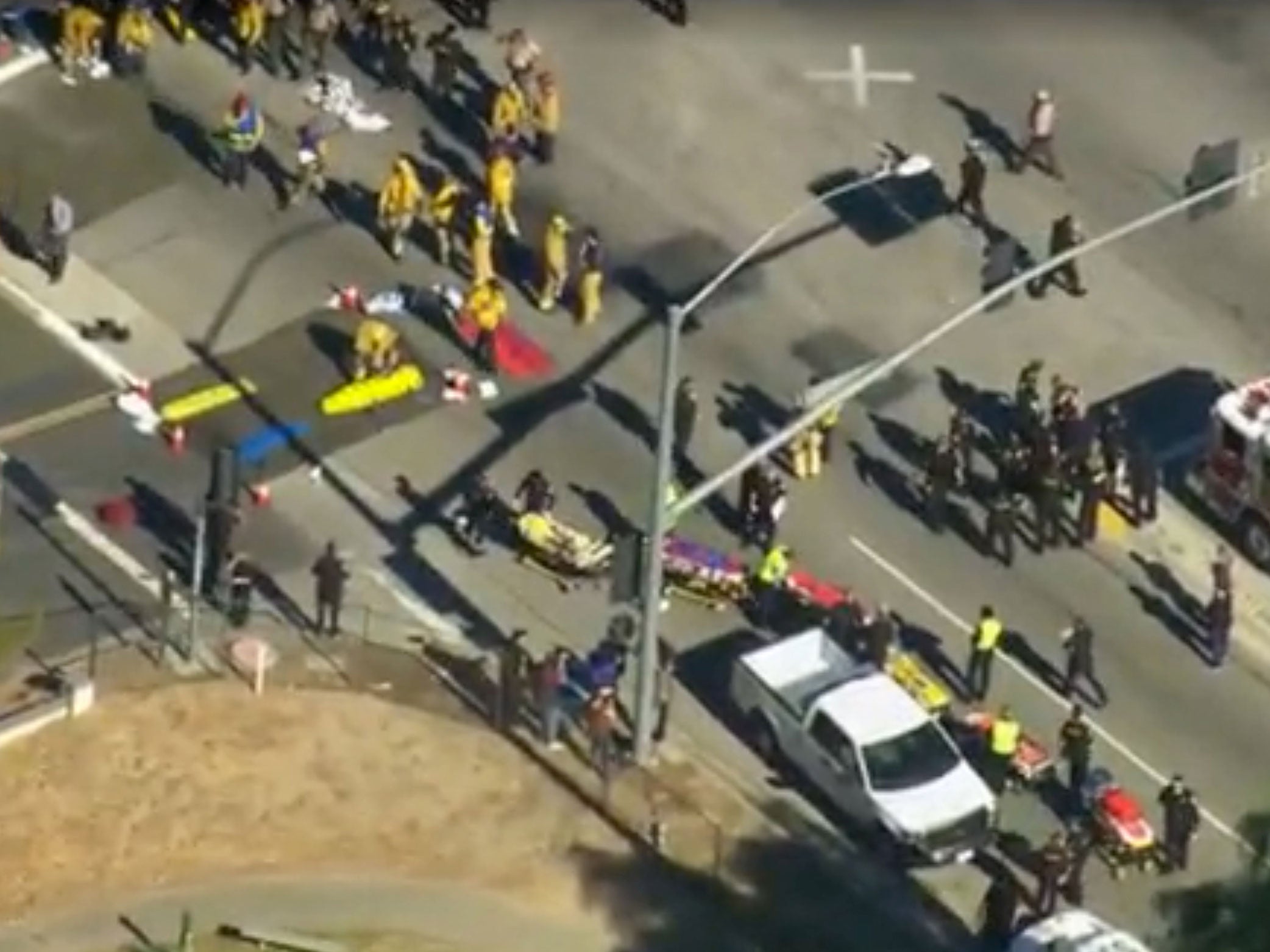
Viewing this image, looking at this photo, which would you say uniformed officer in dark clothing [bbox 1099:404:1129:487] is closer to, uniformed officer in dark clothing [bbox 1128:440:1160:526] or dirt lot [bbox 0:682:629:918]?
uniformed officer in dark clothing [bbox 1128:440:1160:526]

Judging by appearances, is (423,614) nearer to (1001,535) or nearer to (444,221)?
(1001,535)

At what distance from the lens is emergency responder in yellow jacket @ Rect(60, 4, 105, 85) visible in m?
78.4

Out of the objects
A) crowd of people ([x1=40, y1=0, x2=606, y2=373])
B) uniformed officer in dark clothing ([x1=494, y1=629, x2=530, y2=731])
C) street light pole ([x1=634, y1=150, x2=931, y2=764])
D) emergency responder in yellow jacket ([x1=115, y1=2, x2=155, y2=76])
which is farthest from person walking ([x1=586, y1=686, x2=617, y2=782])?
emergency responder in yellow jacket ([x1=115, y1=2, x2=155, y2=76])

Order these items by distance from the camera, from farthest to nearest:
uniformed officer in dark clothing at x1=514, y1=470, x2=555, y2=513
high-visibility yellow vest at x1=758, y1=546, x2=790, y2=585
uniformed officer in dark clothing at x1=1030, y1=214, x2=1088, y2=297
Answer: uniformed officer in dark clothing at x1=1030, y1=214, x2=1088, y2=297 → uniformed officer in dark clothing at x1=514, y1=470, x2=555, y2=513 → high-visibility yellow vest at x1=758, y1=546, x2=790, y2=585

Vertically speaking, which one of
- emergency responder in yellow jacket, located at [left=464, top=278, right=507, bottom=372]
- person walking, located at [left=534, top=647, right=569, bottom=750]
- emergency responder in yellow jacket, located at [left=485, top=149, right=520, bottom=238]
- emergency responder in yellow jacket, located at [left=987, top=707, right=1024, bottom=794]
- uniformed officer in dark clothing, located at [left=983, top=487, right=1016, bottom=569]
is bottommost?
emergency responder in yellow jacket, located at [left=987, top=707, right=1024, bottom=794]

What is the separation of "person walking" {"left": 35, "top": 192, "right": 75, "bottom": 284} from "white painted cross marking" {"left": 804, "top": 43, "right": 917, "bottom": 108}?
1257cm

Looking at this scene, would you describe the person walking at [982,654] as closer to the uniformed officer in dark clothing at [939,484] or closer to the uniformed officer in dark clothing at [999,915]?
the uniformed officer in dark clothing at [939,484]

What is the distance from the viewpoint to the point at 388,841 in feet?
212

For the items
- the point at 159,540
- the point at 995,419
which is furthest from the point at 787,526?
the point at 159,540

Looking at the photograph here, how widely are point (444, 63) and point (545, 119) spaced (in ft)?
6.86

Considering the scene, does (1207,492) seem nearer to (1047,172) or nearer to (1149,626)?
(1149,626)

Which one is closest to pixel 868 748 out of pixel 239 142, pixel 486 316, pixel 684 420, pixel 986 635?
pixel 986 635

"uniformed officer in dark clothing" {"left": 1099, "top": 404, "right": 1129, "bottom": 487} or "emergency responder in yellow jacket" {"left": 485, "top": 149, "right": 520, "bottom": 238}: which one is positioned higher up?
"emergency responder in yellow jacket" {"left": 485, "top": 149, "right": 520, "bottom": 238}

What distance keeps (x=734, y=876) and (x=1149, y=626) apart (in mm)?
7958
